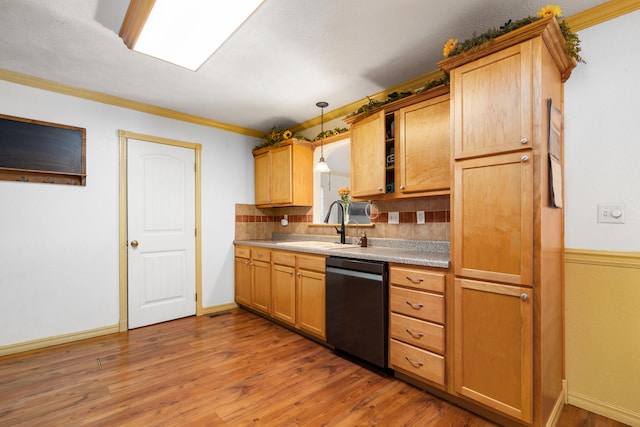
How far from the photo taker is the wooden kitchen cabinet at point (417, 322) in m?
1.95

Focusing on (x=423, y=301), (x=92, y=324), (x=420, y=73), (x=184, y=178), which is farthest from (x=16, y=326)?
(x=420, y=73)

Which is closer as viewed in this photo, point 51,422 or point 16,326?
point 51,422

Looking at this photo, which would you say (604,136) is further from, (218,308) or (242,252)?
(218,308)

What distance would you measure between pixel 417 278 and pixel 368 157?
3.99ft

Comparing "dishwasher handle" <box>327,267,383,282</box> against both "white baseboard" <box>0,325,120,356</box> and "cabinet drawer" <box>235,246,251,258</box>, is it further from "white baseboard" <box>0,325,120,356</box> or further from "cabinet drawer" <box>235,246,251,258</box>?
"white baseboard" <box>0,325,120,356</box>

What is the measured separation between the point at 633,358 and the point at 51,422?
3.45 metres

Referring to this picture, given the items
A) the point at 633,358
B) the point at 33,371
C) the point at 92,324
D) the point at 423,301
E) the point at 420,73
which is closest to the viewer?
the point at 633,358

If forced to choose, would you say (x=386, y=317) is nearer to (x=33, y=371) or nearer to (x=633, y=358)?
(x=633, y=358)

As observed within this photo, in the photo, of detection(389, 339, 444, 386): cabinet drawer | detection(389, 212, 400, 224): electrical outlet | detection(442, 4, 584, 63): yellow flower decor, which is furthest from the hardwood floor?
detection(442, 4, 584, 63): yellow flower decor

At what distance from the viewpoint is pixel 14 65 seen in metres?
2.57

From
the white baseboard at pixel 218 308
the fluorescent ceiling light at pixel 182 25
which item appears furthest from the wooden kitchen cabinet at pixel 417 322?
the white baseboard at pixel 218 308

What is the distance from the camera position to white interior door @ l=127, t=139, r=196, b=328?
3371 millimetres

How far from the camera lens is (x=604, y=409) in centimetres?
182

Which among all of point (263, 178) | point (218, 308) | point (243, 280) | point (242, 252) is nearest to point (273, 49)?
point (263, 178)
